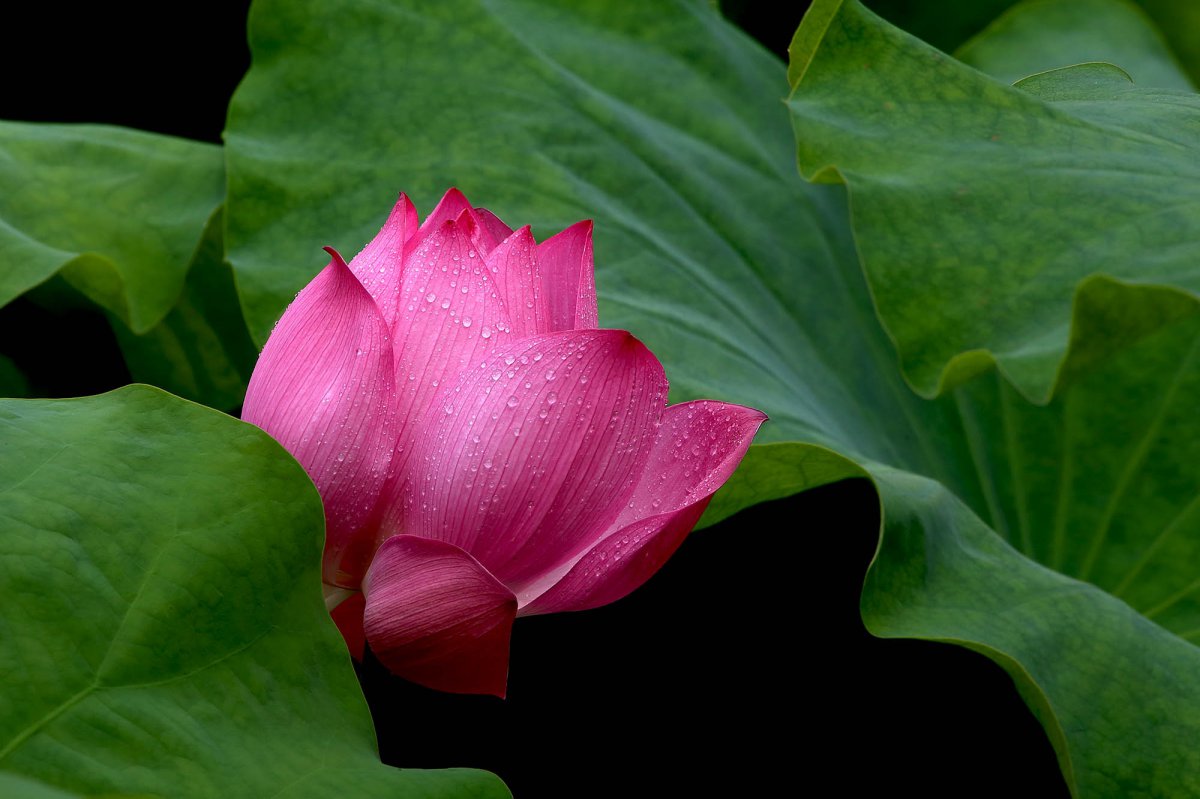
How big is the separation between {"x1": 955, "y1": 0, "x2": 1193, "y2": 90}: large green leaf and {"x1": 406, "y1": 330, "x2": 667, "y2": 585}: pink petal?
3.28 ft

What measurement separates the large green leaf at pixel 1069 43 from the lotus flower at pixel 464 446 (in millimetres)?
991

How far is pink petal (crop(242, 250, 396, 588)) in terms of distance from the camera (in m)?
0.52

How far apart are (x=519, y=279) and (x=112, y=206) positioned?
54 cm

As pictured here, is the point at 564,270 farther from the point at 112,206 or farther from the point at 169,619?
the point at 112,206

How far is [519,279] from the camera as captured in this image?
564 mm

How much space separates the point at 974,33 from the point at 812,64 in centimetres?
104

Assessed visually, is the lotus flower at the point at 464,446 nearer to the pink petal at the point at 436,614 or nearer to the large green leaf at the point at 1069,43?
the pink petal at the point at 436,614

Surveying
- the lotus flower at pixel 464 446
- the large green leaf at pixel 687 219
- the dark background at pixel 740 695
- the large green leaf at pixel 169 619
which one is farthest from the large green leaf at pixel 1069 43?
the large green leaf at pixel 169 619

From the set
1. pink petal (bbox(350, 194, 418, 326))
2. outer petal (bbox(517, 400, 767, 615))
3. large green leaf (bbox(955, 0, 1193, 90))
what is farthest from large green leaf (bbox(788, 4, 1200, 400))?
large green leaf (bbox(955, 0, 1193, 90))

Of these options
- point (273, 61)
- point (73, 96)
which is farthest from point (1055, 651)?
point (73, 96)

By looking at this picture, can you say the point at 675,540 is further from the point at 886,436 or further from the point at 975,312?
the point at 886,436

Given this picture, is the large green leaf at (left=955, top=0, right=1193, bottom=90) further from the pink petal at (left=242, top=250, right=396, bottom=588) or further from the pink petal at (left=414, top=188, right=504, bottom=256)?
the pink petal at (left=242, top=250, right=396, bottom=588)

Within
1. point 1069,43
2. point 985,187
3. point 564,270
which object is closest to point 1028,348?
point 985,187

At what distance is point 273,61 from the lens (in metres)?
0.97
